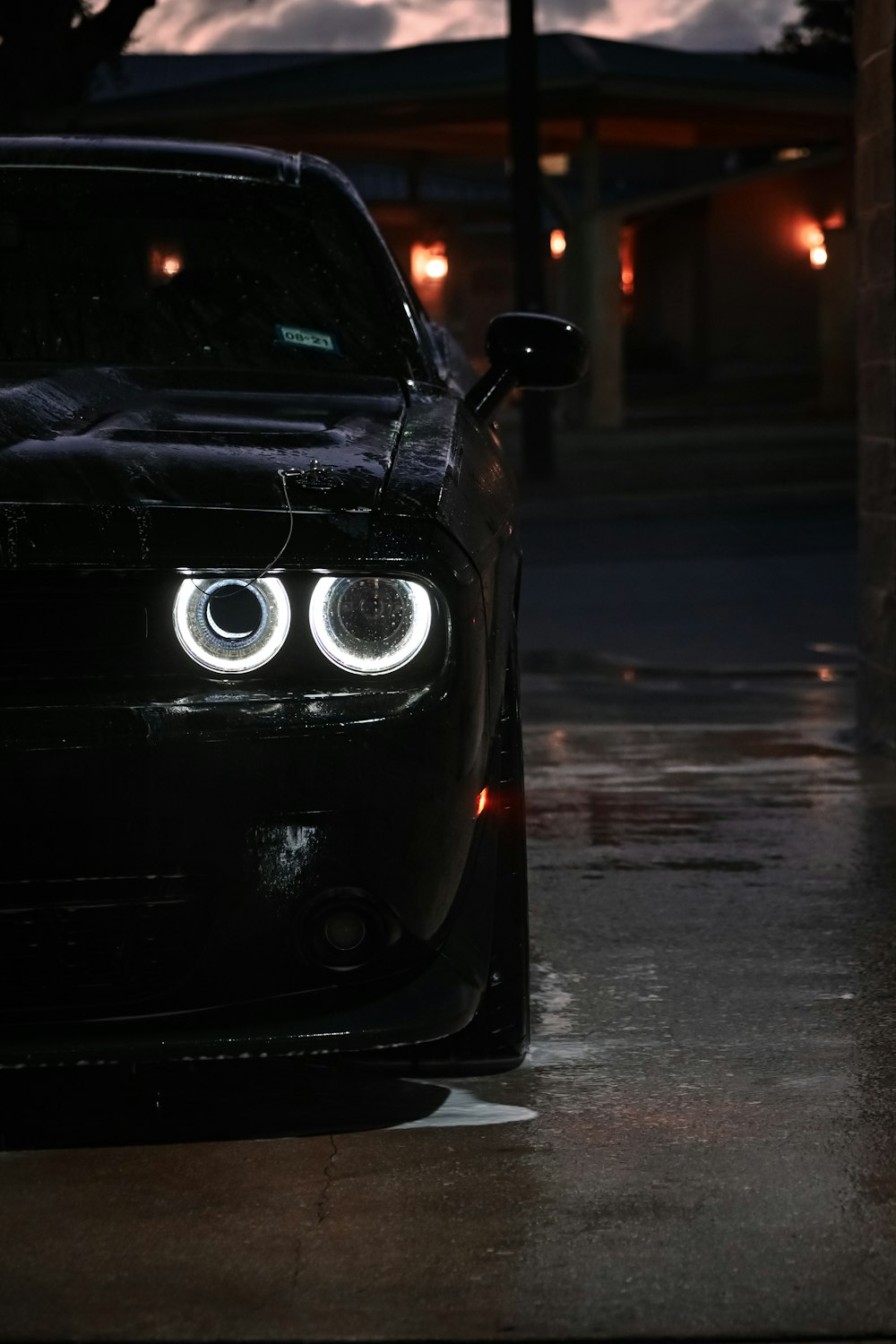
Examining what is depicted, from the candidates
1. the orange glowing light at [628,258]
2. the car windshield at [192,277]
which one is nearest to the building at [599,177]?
the orange glowing light at [628,258]

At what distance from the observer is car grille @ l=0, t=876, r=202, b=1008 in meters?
3.07

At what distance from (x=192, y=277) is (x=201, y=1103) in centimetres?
185

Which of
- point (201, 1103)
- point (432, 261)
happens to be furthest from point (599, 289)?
point (201, 1103)

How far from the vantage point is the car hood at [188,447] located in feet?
10.3

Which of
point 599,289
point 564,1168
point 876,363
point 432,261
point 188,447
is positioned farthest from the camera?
point 432,261

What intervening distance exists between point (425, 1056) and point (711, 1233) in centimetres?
67

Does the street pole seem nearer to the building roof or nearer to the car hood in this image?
the building roof

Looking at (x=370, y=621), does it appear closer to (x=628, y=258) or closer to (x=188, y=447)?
(x=188, y=447)

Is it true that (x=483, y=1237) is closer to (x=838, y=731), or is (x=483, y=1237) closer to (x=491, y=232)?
(x=838, y=731)

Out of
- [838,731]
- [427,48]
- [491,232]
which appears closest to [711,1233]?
[838,731]

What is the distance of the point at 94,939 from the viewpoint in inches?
123

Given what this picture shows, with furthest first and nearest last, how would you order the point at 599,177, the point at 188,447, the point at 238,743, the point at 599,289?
the point at 599,177 < the point at 599,289 < the point at 188,447 < the point at 238,743

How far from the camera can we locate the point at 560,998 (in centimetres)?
442

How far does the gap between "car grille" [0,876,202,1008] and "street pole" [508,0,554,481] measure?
19.5m
